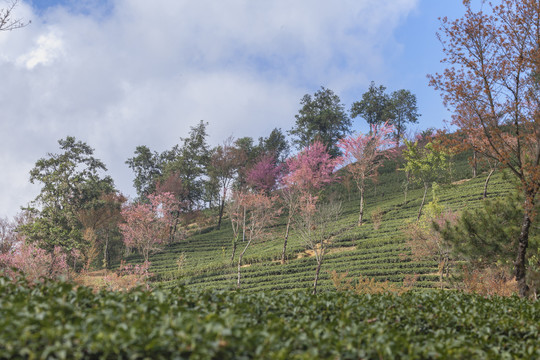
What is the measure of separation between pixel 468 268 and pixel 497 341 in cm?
1229

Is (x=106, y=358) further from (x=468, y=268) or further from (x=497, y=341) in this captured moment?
(x=468, y=268)

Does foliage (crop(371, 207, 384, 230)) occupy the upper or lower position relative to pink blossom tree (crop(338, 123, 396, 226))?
lower

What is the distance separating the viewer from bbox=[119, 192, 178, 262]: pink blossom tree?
35891 millimetres

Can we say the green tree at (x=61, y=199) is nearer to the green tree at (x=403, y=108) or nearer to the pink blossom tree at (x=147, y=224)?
the pink blossom tree at (x=147, y=224)

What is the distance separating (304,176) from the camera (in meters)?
36.4

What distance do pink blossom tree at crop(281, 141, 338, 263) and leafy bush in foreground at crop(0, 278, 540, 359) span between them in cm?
2314

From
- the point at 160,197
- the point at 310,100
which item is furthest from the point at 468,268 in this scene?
the point at 310,100

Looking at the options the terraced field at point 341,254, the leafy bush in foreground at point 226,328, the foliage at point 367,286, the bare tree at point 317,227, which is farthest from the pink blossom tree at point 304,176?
the leafy bush in foreground at point 226,328

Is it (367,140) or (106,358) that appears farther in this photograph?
(367,140)

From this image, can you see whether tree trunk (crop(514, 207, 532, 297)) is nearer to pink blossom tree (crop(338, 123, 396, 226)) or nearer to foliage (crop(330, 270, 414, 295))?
foliage (crop(330, 270, 414, 295))

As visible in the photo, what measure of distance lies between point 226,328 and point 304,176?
33206 millimetres

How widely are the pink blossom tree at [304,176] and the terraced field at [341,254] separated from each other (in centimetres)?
254

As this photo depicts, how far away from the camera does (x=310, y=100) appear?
53438mm

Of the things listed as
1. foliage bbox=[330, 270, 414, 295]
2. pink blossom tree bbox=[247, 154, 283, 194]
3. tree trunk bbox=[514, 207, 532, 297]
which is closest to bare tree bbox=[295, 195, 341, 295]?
foliage bbox=[330, 270, 414, 295]
